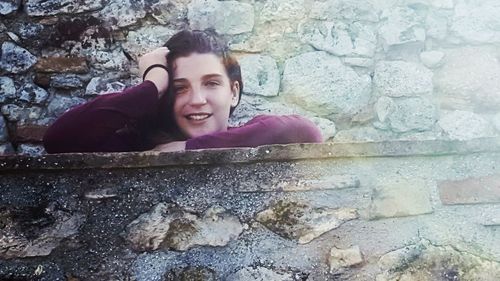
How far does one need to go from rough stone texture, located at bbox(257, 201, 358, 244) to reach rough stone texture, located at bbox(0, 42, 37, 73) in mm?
1188

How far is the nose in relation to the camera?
1961mm

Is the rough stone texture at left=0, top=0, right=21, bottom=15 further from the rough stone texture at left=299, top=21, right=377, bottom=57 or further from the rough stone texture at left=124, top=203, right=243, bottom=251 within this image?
the rough stone texture at left=124, top=203, right=243, bottom=251

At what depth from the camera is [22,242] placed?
135 centimetres

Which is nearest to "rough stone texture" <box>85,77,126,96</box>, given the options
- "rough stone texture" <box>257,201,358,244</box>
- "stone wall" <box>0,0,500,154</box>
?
"stone wall" <box>0,0,500,154</box>

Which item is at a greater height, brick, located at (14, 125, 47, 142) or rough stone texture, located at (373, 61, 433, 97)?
rough stone texture, located at (373, 61, 433, 97)

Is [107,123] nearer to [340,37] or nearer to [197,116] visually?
[197,116]

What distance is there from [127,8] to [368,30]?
81 cm

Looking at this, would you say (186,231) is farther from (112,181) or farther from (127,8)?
(127,8)

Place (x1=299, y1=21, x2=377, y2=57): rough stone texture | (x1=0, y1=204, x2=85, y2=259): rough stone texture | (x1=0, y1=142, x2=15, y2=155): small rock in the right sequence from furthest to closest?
Answer: 1. (x1=299, y1=21, x2=377, y2=57): rough stone texture
2. (x1=0, y1=142, x2=15, y2=155): small rock
3. (x1=0, y1=204, x2=85, y2=259): rough stone texture

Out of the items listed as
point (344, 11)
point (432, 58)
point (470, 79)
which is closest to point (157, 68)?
point (344, 11)

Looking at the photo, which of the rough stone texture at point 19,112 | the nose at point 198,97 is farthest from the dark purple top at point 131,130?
the rough stone texture at point 19,112

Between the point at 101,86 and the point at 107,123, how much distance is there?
15.6 inches

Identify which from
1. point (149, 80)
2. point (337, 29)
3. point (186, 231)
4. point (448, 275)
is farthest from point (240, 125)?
point (448, 275)

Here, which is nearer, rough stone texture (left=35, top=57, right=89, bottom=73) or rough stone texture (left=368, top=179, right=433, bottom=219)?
rough stone texture (left=368, top=179, right=433, bottom=219)
